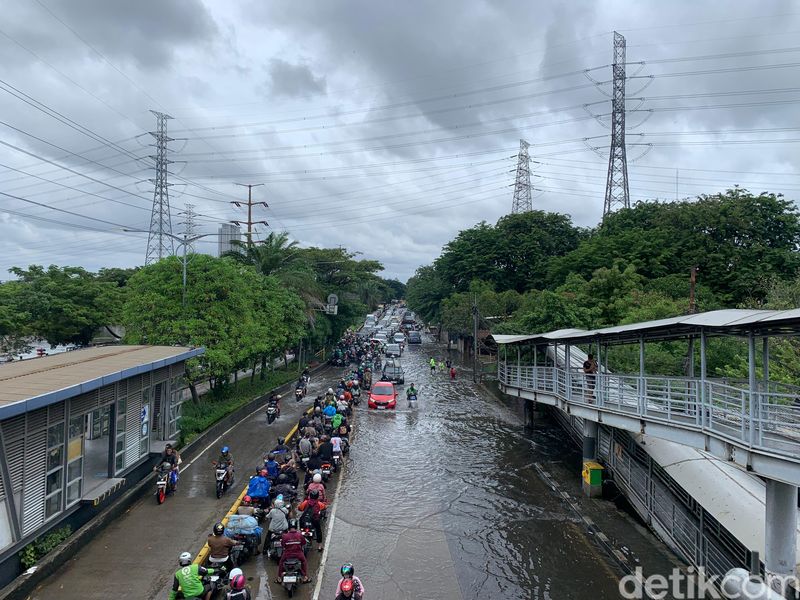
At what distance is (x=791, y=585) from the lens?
8.34 meters

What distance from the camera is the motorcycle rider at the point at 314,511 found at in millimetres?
11469

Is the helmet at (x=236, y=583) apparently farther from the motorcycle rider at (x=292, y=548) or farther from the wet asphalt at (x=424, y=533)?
the wet asphalt at (x=424, y=533)

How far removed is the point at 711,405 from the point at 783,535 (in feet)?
7.32

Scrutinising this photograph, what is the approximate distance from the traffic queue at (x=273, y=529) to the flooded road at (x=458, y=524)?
0.75m

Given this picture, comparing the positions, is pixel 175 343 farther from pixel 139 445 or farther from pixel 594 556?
pixel 594 556

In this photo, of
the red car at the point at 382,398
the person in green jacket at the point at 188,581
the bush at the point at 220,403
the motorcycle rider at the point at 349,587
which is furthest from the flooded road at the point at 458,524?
the bush at the point at 220,403

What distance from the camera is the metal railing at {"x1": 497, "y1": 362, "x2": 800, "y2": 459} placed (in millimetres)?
8477

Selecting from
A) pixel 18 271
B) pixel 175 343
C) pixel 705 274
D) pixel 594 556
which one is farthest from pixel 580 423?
pixel 18 271

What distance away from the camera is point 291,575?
9.62m

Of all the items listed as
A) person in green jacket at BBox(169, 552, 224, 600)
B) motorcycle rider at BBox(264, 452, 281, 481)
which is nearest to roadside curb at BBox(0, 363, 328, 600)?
person in green jacket at BBox(169, 552, 224, 600)

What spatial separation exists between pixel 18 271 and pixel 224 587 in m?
36.8

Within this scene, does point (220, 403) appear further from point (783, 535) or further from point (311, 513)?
point (783, 535)

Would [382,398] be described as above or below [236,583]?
above

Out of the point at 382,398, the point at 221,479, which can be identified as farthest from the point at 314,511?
the point at 382,398
